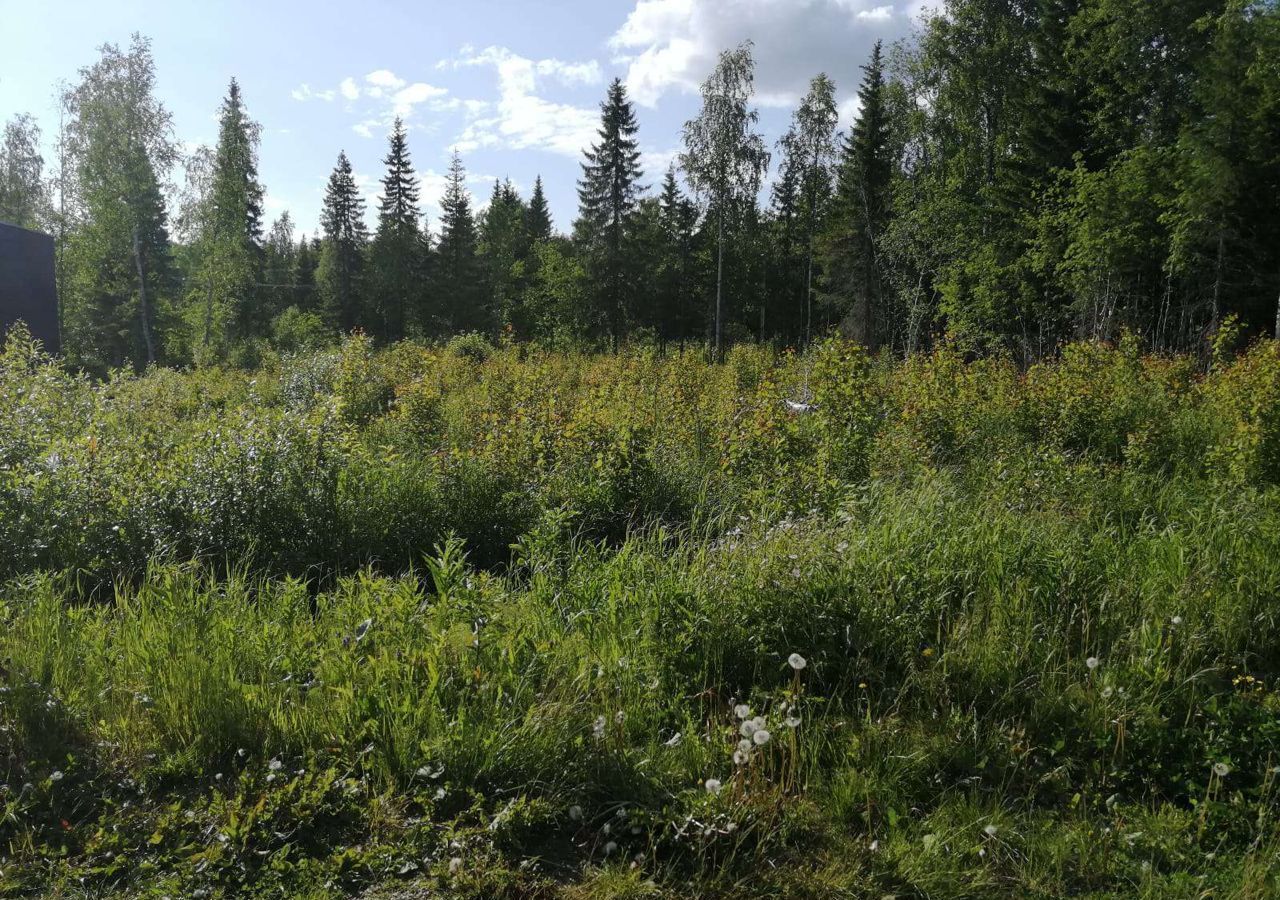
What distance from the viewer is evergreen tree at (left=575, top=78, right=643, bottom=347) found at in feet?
118

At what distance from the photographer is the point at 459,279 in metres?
43.2

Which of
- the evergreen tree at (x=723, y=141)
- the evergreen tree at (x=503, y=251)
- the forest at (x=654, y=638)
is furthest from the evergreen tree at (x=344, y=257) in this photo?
the forest at (x=654, y=638)

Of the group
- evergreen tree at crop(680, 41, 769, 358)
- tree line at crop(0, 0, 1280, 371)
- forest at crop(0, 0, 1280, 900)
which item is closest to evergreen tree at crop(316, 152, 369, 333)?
tree line at crop(0, 0, 1280, 371)

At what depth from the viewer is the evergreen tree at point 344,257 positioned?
43625mm

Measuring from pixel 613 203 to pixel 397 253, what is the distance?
13531 mm

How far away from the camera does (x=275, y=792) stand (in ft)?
8.86

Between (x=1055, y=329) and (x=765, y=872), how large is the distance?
2522 cm

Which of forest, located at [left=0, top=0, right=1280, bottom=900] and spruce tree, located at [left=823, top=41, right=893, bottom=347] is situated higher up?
spruce tree, located at [left=823, top=41, right=893, bottom=347]

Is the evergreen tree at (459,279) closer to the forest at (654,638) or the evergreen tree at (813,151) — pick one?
the evergreen tree at (813,151)

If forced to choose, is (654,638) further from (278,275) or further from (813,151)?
(278,275)

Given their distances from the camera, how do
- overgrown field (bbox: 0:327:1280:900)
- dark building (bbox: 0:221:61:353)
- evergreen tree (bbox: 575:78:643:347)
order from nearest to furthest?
1. overgrown field (bbox: 0:327:1280:900)
2. dark building (bbox: 0:221:61:353)
3. evergreen tree (bbox: 575:78:643:347)

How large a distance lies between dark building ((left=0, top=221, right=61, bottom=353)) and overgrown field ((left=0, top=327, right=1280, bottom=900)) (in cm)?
1470

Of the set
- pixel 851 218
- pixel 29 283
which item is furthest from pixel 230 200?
pixel 851 218

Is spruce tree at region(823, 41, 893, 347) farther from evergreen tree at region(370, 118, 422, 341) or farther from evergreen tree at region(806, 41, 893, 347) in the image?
evergreen tree at region(370, 118, 422, 341)
